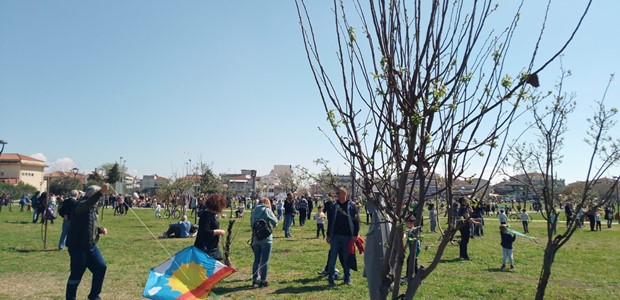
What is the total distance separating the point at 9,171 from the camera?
91.4 meters

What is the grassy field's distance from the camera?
8062 millimetres

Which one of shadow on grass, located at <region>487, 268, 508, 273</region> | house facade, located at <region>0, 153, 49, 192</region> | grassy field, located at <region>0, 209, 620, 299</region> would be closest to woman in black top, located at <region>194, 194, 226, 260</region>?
grassy field, located at <region>0, 209, 620, 299</region>

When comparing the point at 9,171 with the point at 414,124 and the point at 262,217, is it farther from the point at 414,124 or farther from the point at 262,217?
the point at 414,124

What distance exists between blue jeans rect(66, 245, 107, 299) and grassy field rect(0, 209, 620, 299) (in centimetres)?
119

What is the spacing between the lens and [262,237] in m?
8.32

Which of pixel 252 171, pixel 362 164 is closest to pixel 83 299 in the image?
pixel 362 164

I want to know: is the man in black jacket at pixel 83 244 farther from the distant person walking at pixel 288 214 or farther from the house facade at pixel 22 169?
the house facade at pixel 22 169

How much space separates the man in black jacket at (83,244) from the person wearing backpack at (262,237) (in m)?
2.73

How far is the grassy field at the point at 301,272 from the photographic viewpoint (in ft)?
26.5

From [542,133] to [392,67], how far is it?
3.58m

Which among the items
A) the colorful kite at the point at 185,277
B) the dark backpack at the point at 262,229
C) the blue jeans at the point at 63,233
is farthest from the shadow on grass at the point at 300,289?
the blue jeans at the point at 63,233

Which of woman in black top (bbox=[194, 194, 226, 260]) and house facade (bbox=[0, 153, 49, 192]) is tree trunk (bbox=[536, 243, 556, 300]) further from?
house facade (bbox=[0, 153, 49, 192])

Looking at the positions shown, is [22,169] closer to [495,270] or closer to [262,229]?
[262,229]

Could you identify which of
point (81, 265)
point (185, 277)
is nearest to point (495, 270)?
point (185, 277)
